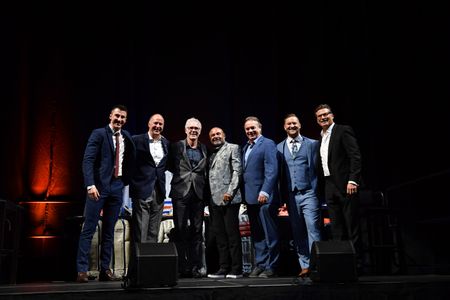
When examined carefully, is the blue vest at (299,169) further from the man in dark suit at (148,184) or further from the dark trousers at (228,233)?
the man in dark suit at (148,184)

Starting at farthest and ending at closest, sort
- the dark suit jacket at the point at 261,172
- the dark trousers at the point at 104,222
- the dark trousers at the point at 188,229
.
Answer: the dark trousers at the point at 188,229 < the dark suit jacket at the point at 261,172 < the dark trousers at the point at 104,222

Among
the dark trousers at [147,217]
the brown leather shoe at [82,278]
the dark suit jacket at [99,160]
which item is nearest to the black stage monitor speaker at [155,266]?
the brown leather shoe at [82,278]

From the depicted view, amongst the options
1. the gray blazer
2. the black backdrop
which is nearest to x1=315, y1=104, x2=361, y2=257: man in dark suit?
the gray blazer

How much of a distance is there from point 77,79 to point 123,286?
14.4ft

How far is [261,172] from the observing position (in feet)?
14.1

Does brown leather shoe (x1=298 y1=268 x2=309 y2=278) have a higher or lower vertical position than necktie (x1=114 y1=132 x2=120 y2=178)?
lower

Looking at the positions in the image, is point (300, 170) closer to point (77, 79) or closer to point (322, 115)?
point (322, 115)

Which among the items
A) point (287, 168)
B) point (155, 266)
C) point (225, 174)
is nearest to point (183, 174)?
point (225, 174)

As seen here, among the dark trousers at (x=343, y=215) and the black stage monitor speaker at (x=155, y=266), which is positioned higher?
the dark trousers at (x=343, y=215)

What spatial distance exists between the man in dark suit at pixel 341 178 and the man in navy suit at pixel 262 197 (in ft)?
1.45

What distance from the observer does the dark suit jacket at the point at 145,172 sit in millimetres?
4258

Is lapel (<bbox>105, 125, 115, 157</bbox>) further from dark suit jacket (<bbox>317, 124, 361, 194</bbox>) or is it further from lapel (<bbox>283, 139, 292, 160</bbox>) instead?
dark suit jacket (<bbox>317, 124, 361, 194</bbox>)

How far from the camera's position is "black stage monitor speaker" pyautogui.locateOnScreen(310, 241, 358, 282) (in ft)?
9.54

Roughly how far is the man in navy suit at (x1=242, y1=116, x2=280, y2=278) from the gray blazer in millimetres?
93
